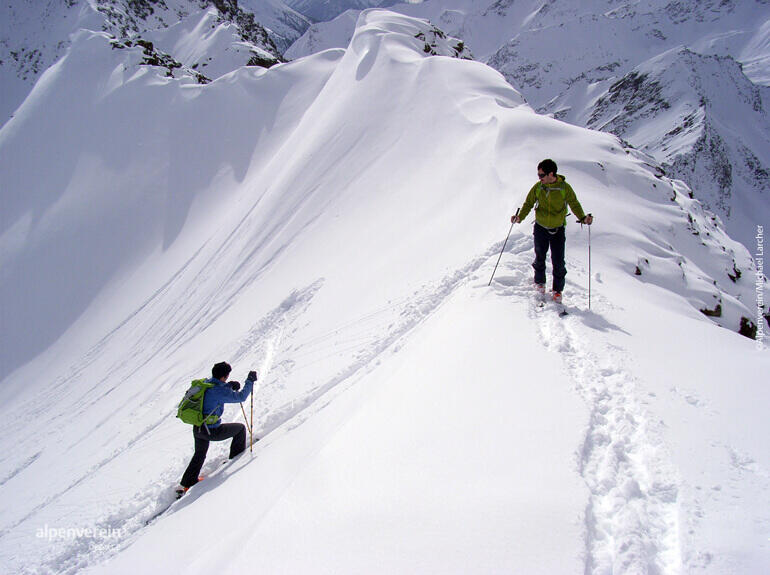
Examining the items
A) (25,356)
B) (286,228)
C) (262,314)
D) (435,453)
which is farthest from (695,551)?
(25,356)

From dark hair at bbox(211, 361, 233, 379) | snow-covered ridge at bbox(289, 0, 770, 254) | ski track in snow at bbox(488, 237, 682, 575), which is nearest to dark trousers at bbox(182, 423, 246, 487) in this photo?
dark hair at bbox(211, 361, 233, 379)

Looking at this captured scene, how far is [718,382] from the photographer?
433 cm

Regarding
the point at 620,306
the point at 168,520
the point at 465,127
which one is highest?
the point at 465,127

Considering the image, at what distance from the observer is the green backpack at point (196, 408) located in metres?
5.88

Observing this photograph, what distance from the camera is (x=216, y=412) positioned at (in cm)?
598

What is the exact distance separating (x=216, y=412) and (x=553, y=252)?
16.8 ft

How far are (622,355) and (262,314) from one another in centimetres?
877

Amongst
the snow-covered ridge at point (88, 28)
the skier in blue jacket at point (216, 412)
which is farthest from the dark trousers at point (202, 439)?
the snow-covered ridge at point (88, 28)

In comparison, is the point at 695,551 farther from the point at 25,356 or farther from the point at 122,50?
the point at 122,50

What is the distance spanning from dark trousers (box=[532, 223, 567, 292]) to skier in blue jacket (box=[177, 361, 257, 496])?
13.8 feet

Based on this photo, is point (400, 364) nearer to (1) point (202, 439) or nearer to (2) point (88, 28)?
(1) point (202, 439)

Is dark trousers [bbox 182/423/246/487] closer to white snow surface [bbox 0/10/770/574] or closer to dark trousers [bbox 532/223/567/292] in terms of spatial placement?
white snow surface [bbox 0/10/770/574]

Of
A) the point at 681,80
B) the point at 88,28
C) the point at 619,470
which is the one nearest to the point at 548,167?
the point at 619,470

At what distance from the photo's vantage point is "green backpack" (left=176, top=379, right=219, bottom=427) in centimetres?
588
